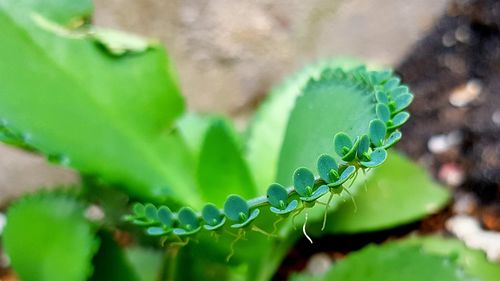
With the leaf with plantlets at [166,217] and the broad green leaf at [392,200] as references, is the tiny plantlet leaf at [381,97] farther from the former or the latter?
the broad green leaf at [392,200]

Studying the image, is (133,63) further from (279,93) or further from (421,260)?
(421,260)

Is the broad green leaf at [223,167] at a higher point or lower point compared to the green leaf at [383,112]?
lower

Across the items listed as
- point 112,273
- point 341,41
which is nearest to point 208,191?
point 112,273

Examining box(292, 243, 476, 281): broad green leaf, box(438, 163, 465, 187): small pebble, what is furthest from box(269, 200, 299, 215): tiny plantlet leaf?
box(438, 163, 465, 187): small pebble

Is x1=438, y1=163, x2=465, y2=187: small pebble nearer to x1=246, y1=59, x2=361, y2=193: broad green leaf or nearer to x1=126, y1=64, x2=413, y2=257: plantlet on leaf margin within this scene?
x1=246, y1=59, x2=361, y2=193: broad green leaf

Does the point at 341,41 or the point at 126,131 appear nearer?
the point at 126,131

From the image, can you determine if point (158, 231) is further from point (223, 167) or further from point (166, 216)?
point (223, 167)

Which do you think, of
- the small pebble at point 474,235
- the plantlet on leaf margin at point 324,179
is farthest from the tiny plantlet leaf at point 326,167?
the small pebble at point 474,235
